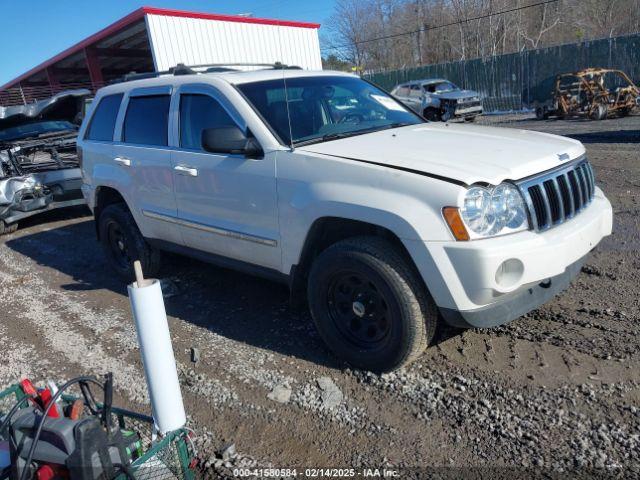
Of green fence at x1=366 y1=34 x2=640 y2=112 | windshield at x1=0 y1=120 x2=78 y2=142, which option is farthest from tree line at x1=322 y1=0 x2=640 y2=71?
windshield at x1=0 y1=120 x2=78 y2=142

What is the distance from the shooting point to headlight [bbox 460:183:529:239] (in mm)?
2816

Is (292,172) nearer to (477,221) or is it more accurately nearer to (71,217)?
(477,221)

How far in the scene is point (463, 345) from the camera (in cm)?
360

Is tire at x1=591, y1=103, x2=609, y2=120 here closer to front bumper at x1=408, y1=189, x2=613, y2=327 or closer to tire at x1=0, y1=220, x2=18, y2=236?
front bumper at x1=408, y1=189, x2=613, y2=327

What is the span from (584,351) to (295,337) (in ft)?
6.34

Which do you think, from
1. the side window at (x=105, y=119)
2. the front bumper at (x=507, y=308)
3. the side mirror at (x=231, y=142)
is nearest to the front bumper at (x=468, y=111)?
the side window at (x=105, y=119)

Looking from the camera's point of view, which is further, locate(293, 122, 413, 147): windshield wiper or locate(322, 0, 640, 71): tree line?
locate(322, 0, 640, 71): tree line

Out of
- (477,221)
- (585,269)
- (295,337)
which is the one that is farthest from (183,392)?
(585,269)

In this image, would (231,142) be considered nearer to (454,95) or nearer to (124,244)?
(124,244)

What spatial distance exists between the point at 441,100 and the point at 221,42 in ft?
27.7

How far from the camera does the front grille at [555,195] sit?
3.01 metres

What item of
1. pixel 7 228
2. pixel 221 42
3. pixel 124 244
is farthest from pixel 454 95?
pixel 124 244

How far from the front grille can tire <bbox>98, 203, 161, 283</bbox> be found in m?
3.64

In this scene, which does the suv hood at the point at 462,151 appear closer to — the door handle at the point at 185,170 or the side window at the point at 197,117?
the side window at the point at 197,117
